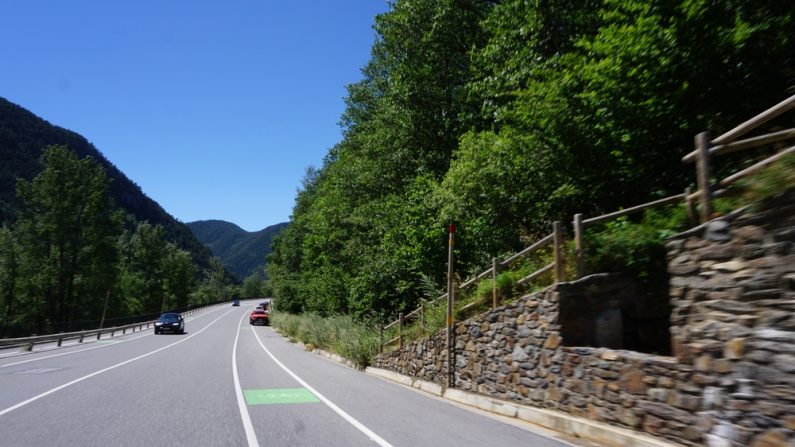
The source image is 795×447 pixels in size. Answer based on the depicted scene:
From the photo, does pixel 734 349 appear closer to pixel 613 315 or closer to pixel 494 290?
pixel 613 315

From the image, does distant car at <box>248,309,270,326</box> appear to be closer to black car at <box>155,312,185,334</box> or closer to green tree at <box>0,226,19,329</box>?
black car at <box>155,312,185,334</box>

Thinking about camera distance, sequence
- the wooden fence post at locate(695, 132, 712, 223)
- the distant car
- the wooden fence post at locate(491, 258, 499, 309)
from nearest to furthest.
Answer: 1. the wooden fence post at locate(695, 132, 712, 223)
2. the wooden fence post at locate(491, 258, 499, 309)
3. the distant car

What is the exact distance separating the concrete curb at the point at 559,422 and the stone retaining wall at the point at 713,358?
24 cm

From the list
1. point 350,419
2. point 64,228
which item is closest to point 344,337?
point 350,419

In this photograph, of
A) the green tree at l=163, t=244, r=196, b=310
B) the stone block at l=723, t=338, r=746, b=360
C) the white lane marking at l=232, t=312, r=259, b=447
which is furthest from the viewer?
the green tree at l=163, t=244, r=196, b=310

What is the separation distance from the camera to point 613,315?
29.8ft

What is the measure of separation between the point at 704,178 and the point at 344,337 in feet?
55.6

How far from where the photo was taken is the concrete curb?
6.43 meters

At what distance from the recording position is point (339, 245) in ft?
120

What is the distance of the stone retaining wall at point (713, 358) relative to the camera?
5.14 m

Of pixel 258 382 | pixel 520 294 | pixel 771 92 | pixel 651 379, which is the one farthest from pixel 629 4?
pixel 258 382

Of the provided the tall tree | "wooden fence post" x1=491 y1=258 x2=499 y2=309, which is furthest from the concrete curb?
the tall tree

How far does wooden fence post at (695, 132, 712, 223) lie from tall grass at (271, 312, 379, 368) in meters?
13.8

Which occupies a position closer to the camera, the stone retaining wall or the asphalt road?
the stone retaining wall
